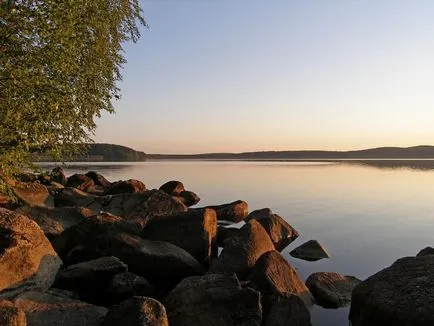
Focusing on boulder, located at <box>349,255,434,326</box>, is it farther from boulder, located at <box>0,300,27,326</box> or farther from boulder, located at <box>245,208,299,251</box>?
boulder, located at <box>245,208,299,251</box>

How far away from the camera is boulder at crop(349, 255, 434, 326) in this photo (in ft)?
26.6

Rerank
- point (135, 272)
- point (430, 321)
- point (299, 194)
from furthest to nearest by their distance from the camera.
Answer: point (299, 194), point (135, 272), point (430, 321)

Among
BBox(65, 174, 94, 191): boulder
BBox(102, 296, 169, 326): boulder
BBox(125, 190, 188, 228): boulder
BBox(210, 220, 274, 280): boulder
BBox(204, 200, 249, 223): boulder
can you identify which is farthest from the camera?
BBox(65, 174, 94, 191): boulder

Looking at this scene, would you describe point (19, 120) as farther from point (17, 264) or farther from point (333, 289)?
point (333, 289)

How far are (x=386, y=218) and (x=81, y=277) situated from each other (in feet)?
72.3

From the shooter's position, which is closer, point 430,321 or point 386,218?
point 430,321

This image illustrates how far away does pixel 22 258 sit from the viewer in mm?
9945

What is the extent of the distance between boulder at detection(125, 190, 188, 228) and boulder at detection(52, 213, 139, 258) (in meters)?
4.30

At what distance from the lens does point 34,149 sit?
15.0 metres

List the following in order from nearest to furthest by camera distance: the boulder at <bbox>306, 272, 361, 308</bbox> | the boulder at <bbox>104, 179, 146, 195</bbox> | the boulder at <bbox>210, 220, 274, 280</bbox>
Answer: the boulder at <bbox>306, 272, 361, 308</bbox> < the boulder at <bbox>210, 220, 274, 280</bbox> < the boulder at <bbox>104, 179, 146, 195</bbox>

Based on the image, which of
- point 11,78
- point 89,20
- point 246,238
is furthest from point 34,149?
point 246,238

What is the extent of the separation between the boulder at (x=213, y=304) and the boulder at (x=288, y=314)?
66 cm

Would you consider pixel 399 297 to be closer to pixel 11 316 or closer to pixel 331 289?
pixel 331 289

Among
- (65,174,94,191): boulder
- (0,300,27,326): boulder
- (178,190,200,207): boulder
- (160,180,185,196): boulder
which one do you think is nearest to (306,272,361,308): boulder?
(0,300,27,326): boulder
